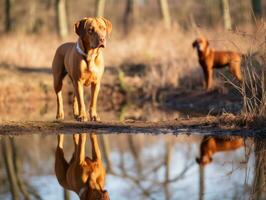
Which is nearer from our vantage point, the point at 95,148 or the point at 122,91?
the point at 95,148

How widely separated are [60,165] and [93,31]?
298 centimetres

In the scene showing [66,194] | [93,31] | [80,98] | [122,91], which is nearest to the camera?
[66,194]

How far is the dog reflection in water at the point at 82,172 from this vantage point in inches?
276

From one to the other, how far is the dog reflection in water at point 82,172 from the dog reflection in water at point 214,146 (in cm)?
152

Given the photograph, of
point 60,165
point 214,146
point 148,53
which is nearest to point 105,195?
point 60,165

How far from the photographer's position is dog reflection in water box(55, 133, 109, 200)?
7018 mm

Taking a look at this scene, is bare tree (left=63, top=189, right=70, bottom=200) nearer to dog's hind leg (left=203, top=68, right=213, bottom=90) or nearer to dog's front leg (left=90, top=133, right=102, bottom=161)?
dog's front leg (left=90, top=133, right=102, bottom=161)

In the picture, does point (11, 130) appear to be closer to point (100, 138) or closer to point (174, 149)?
point (100, 138)

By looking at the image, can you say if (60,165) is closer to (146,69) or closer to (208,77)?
(208,77)

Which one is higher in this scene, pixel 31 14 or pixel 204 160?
pixel 31 14

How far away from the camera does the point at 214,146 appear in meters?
9.76

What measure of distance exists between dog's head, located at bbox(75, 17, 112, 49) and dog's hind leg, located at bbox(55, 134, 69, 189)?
170cm

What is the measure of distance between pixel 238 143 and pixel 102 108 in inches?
320

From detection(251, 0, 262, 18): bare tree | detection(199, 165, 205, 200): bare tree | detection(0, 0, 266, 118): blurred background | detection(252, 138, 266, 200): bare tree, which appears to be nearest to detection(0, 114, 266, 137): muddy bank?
detection(252, 138, 266, 200): bare tree
